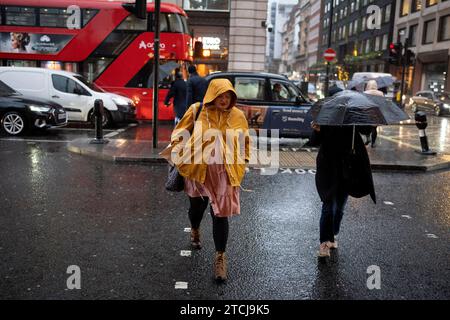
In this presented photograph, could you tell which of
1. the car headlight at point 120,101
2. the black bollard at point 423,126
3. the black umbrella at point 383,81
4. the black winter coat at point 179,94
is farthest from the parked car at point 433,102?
the black winter coat at point 179,94

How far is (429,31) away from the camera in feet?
133

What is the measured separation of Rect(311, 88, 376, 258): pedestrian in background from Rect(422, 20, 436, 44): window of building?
3972cm

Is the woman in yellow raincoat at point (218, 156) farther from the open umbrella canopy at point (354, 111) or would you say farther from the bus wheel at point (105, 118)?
the bus wheel at point (105, 118)

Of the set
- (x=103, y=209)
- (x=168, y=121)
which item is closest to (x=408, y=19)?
(x=168, y=121)

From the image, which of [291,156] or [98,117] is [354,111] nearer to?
[291,156]

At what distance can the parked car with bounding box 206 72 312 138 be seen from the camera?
1178 centimetres

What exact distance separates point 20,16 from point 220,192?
50.4 ft

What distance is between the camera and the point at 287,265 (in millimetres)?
4355

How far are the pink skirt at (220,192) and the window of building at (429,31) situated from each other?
40.7 meters

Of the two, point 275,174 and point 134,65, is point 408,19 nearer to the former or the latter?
point 134,65

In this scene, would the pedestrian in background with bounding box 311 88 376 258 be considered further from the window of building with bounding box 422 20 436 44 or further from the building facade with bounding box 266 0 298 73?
the building facade with bounding box 266 0 298 73

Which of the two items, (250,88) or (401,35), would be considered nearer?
(250,88)

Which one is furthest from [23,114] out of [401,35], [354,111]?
[401,35]
